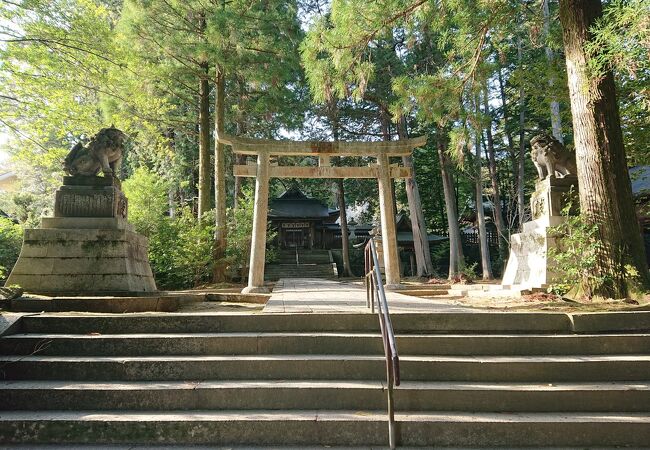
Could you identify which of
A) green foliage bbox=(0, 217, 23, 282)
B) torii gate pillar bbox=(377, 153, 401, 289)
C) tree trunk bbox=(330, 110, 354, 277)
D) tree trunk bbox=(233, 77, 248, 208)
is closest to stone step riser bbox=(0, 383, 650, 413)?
torii gate pillar bbox=(377, 153, 401, 289)

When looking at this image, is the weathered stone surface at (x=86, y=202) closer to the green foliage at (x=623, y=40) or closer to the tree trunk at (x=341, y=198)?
the green foliage at (x=623, y=40)

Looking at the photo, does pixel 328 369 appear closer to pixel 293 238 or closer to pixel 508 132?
pixel 508 132

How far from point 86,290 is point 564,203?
640 cm

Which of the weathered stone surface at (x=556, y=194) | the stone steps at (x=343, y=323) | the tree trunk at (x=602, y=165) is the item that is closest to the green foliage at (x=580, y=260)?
the tree trunk at (x=602, y=165)

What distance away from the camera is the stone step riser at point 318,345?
3.66 metres

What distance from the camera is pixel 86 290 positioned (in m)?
5.39

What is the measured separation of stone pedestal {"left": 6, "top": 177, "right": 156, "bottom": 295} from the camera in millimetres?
5363

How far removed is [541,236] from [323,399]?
4.16m

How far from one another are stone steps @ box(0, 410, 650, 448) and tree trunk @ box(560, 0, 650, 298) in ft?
7.06

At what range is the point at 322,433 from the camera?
288 centimetres

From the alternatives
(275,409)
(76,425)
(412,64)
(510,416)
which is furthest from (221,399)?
(412,64)

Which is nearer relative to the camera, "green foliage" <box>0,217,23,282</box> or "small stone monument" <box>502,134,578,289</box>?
"small stone monument" <box>502,134,578,289</box>

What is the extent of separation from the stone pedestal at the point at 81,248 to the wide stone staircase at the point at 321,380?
140cm

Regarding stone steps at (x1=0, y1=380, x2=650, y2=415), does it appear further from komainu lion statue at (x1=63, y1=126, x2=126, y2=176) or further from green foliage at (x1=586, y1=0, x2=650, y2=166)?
komainu lion statue at (x1=63, y1=126, x2=126, y2=176)
